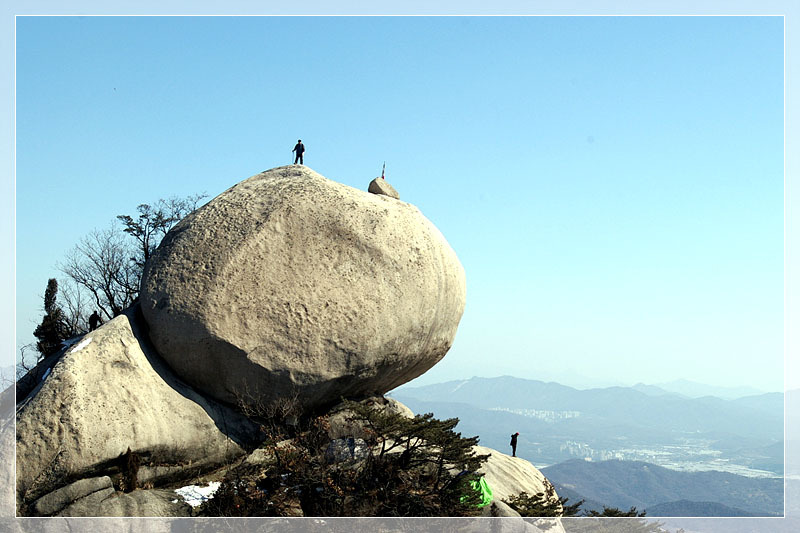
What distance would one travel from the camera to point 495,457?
797 inches

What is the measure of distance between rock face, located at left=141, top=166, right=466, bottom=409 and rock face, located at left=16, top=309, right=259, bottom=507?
0.60m

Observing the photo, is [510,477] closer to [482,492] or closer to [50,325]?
[482,492]

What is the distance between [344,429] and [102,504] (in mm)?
5053

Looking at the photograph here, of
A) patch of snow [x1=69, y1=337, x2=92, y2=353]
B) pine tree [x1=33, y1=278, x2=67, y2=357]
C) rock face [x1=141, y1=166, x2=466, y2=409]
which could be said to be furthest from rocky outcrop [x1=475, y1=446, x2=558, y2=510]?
pine tree [x1=33, y1=278, x2=67, y2=357]

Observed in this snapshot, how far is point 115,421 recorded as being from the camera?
13.3m

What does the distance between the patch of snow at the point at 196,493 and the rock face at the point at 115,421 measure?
48cm

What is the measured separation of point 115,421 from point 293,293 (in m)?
4.19

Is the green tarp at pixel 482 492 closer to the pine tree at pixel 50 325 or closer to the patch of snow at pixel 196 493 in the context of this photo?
the patch of snow at pixel 196 493

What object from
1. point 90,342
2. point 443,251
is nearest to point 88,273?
point 90,342

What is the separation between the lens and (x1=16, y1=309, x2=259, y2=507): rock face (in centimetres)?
1264

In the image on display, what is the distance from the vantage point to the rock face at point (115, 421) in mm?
12641

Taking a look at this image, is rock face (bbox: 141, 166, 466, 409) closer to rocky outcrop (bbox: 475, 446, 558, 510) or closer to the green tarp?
the green tarp

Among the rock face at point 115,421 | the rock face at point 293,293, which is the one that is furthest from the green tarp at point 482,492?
the rock face at point 115,421

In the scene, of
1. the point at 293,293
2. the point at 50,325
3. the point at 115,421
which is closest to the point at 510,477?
the point at 293,293
